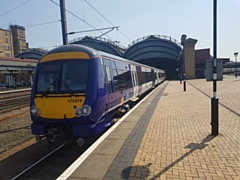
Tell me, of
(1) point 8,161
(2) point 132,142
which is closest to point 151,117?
(2) point 132,142

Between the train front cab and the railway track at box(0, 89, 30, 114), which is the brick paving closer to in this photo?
the train front cab

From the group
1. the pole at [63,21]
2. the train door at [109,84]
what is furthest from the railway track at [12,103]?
the train door at [109,84]

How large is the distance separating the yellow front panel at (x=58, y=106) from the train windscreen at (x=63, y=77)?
0.22 metres

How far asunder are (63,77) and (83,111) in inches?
50.2

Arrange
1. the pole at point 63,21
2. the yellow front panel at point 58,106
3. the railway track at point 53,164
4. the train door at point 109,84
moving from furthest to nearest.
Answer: the pole at point 63,21
the train door at point 109,84
the yellow front panel at point 58,106
the railway track at point 53,164

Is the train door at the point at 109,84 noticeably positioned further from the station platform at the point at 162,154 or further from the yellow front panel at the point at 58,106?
the yellow front panel at the point at 58,106

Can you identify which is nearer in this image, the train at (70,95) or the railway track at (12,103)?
the train at (70,95)

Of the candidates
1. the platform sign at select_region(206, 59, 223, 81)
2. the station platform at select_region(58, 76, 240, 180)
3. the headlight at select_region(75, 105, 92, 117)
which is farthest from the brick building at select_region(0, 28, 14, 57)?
the platform sign at select_region(206, 59, 223, 81)

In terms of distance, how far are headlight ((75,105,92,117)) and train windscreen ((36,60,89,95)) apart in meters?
0.53

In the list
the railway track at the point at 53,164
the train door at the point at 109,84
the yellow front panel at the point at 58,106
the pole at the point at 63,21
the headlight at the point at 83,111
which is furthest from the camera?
the pole at the point at 63,21

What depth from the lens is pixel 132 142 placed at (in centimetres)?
516

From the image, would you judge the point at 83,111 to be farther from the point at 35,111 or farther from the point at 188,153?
the point at 188,153

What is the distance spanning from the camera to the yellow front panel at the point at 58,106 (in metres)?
5.36

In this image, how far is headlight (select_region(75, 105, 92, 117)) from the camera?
526cm
